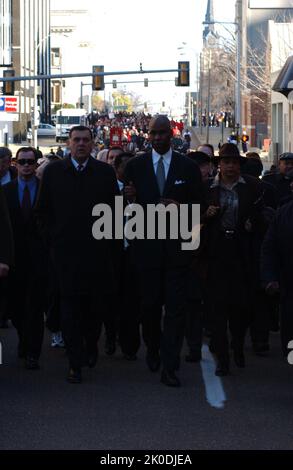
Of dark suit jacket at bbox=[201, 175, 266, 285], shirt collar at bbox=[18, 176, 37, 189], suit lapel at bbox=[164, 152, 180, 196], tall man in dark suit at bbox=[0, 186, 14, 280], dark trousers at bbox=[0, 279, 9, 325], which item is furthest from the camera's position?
shirt collar at bbox=[18, 176, 37, 189]

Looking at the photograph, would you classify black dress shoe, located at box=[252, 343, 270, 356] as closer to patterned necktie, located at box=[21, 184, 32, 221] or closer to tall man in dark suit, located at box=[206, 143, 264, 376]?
tall man in dark suit, located at box=[206, 143, 264, 376]

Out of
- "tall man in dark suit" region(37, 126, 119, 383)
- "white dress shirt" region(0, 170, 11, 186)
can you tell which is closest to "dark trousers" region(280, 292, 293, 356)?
"tall man in dark suit" region(37, 126, 119, 383)

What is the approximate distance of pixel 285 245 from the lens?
866 centimetres

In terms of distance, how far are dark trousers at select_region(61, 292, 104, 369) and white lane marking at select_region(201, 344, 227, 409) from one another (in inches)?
40.9

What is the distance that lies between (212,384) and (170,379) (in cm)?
37

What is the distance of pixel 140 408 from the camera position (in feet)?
27.5

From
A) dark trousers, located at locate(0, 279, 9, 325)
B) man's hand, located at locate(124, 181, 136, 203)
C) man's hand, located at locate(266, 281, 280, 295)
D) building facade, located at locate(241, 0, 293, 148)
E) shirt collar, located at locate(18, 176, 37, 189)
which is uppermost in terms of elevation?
building facade, located at locate(241, 0, 293, 148)

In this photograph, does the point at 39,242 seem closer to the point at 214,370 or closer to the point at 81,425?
the point at 214,370

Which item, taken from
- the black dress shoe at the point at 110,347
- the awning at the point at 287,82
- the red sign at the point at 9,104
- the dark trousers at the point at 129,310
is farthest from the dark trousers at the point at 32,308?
the red sign at the point at 9,104

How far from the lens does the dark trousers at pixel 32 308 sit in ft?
32.9

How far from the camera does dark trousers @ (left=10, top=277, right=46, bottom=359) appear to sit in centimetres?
1002
